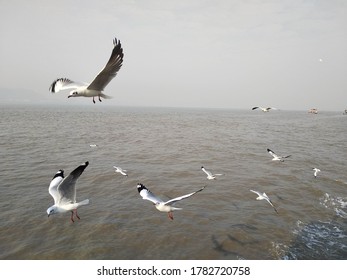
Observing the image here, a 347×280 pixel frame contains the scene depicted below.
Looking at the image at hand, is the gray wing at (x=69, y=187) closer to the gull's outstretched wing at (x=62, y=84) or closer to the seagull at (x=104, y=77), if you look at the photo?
the seagull at (x=104, y=77)

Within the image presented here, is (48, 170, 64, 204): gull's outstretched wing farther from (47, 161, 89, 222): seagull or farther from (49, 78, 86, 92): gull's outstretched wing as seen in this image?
(49, 78, 86, 92): gull's outstretched wing

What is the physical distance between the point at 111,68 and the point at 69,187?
3.72 m

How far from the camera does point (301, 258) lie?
8.48 metres

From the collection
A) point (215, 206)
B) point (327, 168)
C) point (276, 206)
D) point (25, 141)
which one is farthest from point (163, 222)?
point (25, 141)

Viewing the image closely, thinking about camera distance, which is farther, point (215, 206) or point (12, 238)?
point (215, 206)

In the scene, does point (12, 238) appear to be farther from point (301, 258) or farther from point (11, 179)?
point (301, 258)

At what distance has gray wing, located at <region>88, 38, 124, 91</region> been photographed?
6.73 m

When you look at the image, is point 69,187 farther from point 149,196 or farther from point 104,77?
point 104,77

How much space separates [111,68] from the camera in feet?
22.7

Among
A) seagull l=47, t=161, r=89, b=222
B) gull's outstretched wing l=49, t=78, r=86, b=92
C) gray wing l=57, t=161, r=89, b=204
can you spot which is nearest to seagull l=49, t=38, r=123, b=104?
gull's outstretched wing l=49, t=78, r=86, b=92

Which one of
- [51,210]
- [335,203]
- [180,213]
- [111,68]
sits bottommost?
[180,213]

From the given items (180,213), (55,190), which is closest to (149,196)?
(55,190)

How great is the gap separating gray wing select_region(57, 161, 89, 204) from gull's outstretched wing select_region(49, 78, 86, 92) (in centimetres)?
278
